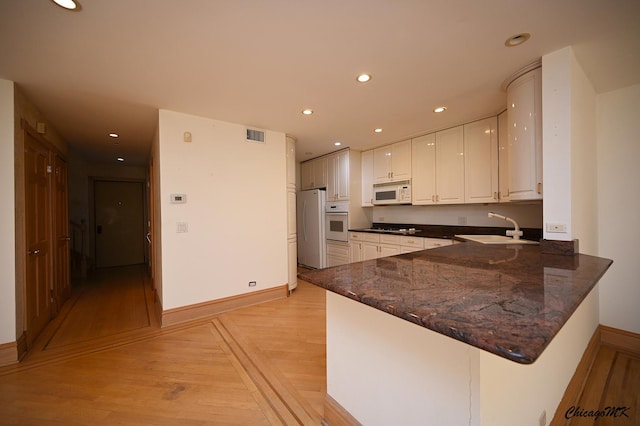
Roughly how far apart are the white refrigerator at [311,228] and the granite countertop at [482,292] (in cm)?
331

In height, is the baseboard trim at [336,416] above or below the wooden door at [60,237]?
below

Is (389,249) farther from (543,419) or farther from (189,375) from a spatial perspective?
(189,375)

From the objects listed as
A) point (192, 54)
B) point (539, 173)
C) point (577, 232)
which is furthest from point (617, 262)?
point (192, 54)

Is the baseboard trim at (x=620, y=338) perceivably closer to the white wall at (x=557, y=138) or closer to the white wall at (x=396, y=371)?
the white wall at (x=557, y=138)

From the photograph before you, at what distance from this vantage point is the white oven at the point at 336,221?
15.2 ft

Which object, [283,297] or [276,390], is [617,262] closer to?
[276,390]

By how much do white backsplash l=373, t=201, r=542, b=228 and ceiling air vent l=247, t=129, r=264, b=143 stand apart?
263 centimetres

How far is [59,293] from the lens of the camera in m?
3.19

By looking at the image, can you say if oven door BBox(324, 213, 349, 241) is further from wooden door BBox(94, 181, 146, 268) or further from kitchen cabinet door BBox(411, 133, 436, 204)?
wooden door BBox(94, 181, 146, 268)

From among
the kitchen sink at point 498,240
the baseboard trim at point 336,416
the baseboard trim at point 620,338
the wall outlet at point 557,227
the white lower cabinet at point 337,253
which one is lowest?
the baseboard trim at point 620,338

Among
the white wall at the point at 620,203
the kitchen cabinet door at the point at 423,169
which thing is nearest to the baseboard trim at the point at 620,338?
the white wall at the point at 620,203

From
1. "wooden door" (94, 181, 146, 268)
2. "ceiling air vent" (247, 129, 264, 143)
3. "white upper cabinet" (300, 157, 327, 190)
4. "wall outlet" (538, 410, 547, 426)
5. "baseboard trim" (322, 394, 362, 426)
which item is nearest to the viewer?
"wall outlet" (538, 410, 547, 426)

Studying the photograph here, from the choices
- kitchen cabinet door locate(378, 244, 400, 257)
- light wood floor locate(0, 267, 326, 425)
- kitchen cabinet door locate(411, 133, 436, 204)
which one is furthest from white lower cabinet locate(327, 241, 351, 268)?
light wood floor locate(0, 267, 326, 425)

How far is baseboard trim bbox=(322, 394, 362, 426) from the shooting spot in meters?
1.25
